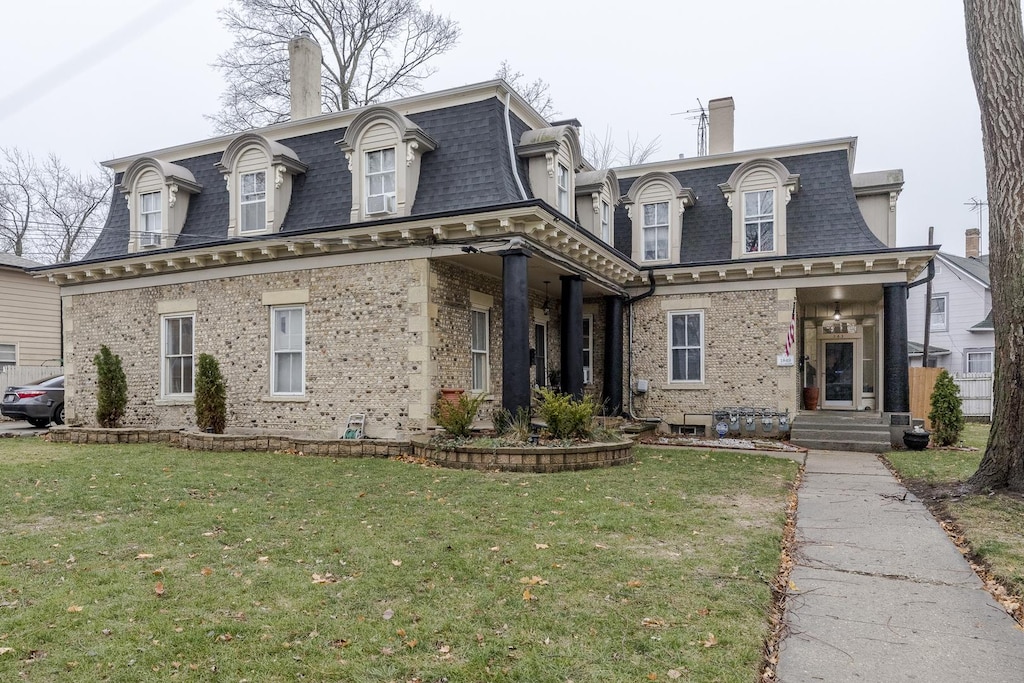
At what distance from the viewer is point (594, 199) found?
1447cm

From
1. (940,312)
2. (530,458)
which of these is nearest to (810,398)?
(530,458)

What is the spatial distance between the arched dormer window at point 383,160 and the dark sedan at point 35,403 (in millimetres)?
10124

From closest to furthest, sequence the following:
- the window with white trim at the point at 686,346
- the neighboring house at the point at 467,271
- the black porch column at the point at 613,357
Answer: the neighboring house at the point at 467,271
the window with white trim at the point at 686,346
the black porch column at the point at 613,357

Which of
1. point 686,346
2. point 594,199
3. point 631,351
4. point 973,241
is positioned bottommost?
point 631,351

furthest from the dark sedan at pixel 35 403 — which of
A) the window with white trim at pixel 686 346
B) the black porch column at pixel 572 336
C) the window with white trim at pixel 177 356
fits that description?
the window with white trim at pixel 686 346

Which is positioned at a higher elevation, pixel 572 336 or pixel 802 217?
pixel 802 217

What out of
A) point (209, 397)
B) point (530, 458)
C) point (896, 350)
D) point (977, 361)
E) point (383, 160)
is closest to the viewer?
point (530, 458)

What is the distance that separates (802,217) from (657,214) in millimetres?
3248

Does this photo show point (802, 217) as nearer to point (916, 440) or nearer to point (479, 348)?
point (916, 440)

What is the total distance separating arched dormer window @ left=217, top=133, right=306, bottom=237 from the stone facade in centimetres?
844

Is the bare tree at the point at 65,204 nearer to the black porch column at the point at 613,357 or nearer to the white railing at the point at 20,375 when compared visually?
the white railing at the point at 20,375

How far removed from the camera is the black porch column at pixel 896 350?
548 inches

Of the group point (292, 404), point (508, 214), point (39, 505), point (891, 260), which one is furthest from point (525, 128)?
point (39, 505)

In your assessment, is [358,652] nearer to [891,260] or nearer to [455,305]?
[455,305]
